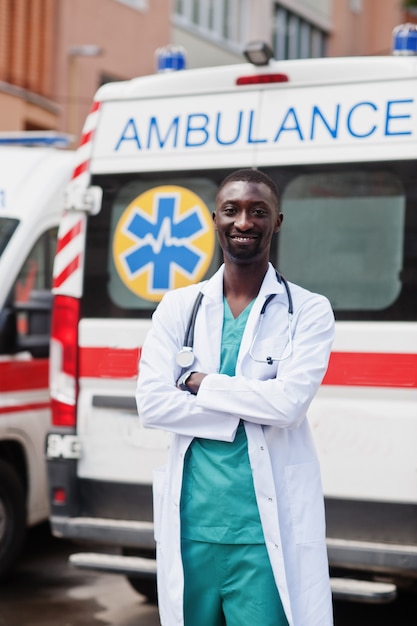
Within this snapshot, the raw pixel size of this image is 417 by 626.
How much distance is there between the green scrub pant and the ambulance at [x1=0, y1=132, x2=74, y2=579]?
3267 millimetres

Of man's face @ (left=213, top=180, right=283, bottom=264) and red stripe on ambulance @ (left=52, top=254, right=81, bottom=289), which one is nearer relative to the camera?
man's face @ (left=213, top=180, right=283, bottom=264)

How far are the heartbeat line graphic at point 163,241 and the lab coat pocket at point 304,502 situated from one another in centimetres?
211

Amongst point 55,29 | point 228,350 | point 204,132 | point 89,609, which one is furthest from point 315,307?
point 55,29

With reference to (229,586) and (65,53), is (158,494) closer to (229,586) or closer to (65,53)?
(229,586)

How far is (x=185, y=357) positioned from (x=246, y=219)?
42 cm

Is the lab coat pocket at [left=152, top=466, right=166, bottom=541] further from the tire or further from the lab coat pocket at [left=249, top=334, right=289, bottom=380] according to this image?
the tire

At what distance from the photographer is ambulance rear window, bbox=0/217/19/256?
628 cm

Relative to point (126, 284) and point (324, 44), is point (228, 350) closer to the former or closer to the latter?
point (126, 284)

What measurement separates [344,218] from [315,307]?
67.7 inches

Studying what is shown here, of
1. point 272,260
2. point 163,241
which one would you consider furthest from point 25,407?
point 272,260

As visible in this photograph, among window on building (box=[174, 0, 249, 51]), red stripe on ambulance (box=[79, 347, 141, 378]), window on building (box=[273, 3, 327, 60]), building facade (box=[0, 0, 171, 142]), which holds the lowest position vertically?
red stripe on ambulance (box=[79, 347, 141, 378])

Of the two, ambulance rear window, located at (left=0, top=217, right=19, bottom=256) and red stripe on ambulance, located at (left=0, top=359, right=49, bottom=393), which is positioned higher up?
ambulance rear window, located at (left=0, top=217, right=19, bottom=256)

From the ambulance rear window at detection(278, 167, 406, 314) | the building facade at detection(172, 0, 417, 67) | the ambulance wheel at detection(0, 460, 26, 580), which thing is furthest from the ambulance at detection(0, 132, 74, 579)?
the building facade at detection(172, 0, 417, 67)

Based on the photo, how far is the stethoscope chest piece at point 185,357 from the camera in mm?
3191
